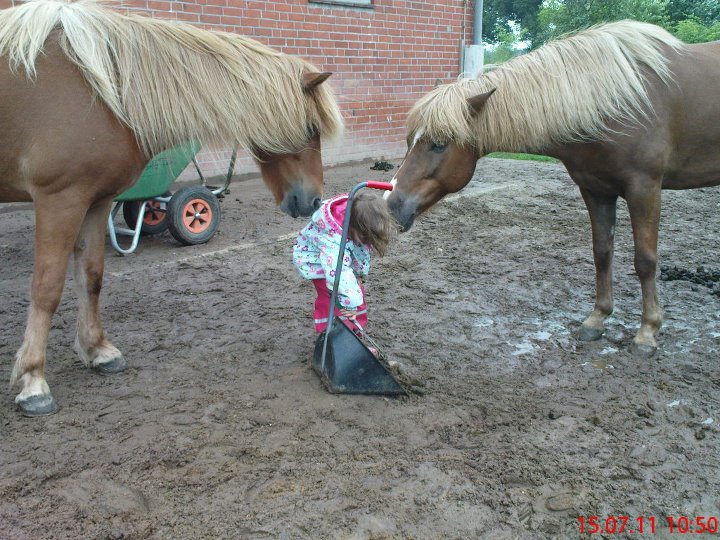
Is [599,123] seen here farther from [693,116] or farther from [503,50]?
[503,50]

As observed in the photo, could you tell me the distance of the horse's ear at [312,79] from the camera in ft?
9.73

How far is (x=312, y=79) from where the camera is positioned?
2.98m

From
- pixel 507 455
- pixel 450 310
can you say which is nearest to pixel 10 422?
pixel 507 455

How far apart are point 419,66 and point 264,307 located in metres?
7.27

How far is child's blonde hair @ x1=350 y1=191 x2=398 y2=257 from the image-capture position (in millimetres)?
2947

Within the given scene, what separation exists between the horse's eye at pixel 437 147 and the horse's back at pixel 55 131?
1.67m

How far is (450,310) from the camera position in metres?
A: 4.22

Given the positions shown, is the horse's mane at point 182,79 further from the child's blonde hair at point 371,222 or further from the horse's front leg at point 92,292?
the horse's front leg at point 92,292

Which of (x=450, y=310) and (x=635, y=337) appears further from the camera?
(x=450, y=310)

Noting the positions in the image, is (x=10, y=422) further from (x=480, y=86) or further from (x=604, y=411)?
(x=480, y=86)

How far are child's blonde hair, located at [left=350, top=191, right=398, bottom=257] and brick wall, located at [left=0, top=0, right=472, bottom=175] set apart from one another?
4408mm

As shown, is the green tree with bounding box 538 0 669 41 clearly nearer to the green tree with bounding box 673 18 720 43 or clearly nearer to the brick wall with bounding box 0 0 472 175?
the green tree with bounding box 673 18 720 43

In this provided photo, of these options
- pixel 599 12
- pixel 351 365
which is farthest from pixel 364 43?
pixel 599 12

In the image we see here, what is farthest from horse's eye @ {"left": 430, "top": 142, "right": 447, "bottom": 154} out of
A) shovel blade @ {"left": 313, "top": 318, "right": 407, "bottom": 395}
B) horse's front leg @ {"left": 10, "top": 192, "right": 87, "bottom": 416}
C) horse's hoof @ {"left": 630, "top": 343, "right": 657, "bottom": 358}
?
horse's front leg @ {"left": 10, "top": 192, "right": 87, "bottom": 416}
